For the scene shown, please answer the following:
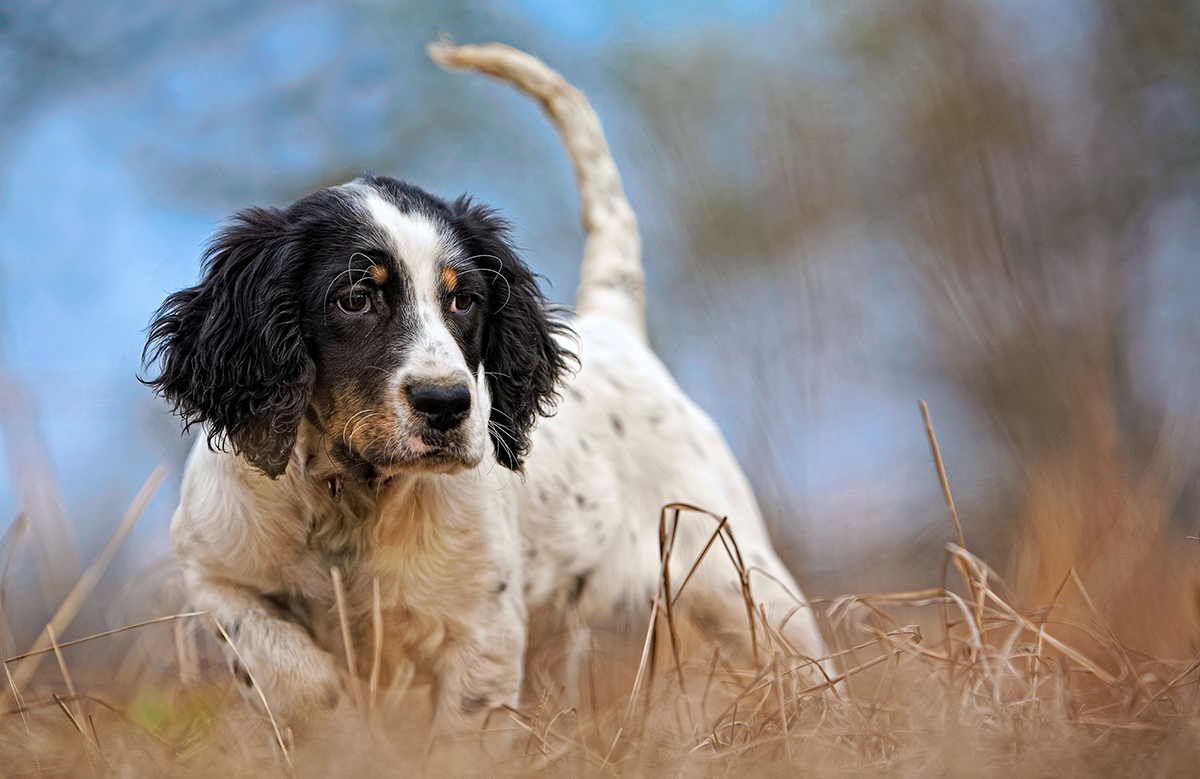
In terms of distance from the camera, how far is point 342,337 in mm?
2484

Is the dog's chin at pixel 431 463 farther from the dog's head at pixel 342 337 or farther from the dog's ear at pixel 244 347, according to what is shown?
the dog's ear at pixel 244 347

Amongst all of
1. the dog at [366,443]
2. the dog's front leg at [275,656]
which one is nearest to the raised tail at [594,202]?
the dog at [366,443]

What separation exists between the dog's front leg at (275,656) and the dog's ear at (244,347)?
1.19 feet

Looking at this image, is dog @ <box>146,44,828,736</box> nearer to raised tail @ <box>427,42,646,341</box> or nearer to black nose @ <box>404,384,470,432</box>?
black nose @ <box>404,384,470,432</box>

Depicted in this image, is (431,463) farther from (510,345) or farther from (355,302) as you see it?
(510,345)

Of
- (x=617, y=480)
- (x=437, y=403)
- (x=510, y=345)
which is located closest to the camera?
(x=437, y=403)

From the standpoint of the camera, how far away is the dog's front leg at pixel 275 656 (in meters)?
2.49

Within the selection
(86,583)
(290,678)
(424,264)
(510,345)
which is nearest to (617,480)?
(510,345)

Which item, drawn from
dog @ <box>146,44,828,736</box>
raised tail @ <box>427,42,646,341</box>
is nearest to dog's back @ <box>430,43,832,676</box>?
raised tail @ <box>427,42,646,341</box>

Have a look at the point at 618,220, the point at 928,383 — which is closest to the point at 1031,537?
the point at 928,383

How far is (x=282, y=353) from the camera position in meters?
2.46

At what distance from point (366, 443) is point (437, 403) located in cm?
21

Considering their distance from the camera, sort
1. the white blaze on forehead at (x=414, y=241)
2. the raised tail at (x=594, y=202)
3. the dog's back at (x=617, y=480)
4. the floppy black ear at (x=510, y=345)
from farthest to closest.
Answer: the raised tail at (x=594, y=202) → the dog's back at (x=617, y=480) → the floppy black ear at (x=510, y=345) → the white blaze on forehead at (x=414, y=241)

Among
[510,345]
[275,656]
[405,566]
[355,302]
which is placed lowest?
[275,656]
